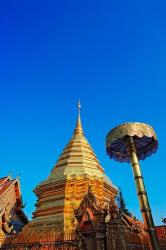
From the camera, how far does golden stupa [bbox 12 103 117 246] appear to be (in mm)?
14570

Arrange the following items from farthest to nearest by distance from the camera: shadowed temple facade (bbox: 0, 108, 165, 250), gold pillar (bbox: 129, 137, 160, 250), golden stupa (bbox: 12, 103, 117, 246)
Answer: golden stupa (bbox: 12, 103, 117, 246), shadowed temple facade (bbox: 0, 108, 165, 250), gold pillar (bbox: 129, 137, 160, 250)

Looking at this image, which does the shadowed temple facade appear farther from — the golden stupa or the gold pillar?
the gold pillar

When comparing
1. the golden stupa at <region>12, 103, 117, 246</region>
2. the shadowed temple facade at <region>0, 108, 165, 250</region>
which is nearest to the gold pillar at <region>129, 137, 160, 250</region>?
the shadowed temple facade at <region>0, 108, 165, 250</region>

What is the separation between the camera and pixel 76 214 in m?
13.2

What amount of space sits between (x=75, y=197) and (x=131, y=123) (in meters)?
9.70

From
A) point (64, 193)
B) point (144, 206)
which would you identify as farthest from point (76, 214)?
point (144, 206)

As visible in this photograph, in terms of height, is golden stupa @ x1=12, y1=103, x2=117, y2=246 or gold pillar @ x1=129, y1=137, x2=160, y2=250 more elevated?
golden stupa @ x1=12, y1=103, x2=117, y2=246

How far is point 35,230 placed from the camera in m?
15.4

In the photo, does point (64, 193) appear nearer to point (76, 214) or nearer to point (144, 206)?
point (76, 214)

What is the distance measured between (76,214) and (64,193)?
4.40m

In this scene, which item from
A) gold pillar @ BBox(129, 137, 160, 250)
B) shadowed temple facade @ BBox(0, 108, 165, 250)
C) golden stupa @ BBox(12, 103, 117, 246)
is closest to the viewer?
gold pillar @ BBox(129, 137, 160, 250)

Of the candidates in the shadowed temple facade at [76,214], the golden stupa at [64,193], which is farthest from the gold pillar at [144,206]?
the golden stupa at [64,193]

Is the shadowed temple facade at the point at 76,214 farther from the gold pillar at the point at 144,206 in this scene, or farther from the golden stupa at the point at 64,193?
the gold pillar at the point at 144,206

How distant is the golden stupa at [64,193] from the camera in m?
14.6
